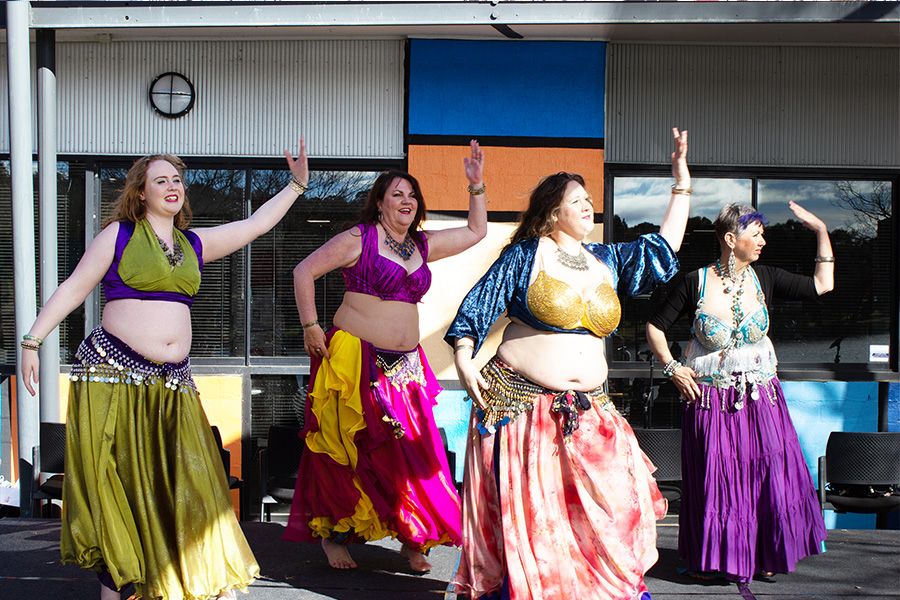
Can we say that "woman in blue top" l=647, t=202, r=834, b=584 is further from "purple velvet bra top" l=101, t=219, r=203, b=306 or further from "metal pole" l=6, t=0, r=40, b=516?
"metal pole" l=6, t=0, r=40, b=516

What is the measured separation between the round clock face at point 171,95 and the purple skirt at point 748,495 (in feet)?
14.8

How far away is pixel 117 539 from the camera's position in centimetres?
304

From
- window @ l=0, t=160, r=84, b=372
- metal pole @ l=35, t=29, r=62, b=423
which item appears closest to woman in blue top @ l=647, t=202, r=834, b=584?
metal pole @ l=35, t=29, r=62, b=423

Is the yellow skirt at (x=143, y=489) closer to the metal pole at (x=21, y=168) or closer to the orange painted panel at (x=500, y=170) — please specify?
the metal pole at (x=21, y=168)

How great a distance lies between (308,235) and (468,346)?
341 centimetres

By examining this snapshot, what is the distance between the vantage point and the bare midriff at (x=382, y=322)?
410 centimetres

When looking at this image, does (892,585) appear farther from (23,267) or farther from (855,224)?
(23,267)

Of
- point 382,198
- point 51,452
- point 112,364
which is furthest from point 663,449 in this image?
point 51,452

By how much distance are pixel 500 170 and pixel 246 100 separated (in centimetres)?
208

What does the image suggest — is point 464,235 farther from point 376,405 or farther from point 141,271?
point 141,271

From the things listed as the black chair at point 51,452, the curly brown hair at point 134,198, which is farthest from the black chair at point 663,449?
the black chair at point 51,452

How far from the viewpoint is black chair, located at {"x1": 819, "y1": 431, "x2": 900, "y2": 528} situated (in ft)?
16.5

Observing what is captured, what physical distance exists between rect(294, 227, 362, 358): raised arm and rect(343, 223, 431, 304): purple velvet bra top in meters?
0.04

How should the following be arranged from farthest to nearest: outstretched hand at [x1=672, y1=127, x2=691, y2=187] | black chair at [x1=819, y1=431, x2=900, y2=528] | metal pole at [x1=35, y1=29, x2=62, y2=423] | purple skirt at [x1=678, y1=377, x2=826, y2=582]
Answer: metal pole at [x1=35, y1=29, x2=62, y2=423] < black chair at [x1=819, y1=431, x2=900, y2=528] < purple skirt at [x1=678, y1=377, x2=826, y2=582] < outstretched hand at [x1=672, y1=127, x2=691, y2=187]
